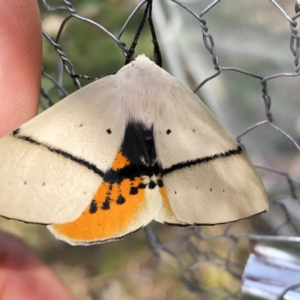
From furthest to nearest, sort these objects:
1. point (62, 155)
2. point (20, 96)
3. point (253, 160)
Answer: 1. point (253, 160)
2. point (20, 96)
3. point (62, 155)

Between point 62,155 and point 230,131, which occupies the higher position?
point 62,155

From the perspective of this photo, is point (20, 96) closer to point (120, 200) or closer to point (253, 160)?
point (120, 200)

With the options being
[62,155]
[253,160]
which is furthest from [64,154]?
[253,160]

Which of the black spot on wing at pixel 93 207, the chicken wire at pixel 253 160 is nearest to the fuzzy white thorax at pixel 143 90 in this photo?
the black spot on wing at pixel 93 207

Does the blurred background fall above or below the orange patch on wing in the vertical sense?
below

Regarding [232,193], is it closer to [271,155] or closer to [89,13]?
[271,155]

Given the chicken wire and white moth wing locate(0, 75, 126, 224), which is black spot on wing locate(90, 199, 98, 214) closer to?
white moth wing locate(0, 75, 126, 224)

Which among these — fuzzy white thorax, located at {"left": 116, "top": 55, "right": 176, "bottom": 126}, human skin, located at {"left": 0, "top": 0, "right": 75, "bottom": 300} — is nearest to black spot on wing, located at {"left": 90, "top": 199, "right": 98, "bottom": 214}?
fuzzy white thorax, located at {"left": 116, "top": 55, "right": 176, "bottom": 126}
